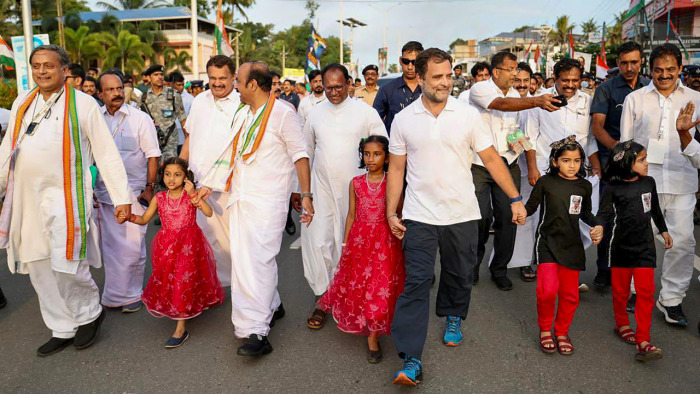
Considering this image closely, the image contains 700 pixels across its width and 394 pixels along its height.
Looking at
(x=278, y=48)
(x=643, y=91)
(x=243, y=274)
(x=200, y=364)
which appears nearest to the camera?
(x=200, y=364)

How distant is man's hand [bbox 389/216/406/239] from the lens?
395 cm

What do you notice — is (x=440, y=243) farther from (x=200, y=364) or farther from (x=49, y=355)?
(x=49, y=355)

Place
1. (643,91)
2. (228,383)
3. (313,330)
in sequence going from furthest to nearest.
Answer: (643,91), (313,330), (228,383)

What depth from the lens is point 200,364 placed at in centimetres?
395

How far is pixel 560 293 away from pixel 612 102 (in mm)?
2284

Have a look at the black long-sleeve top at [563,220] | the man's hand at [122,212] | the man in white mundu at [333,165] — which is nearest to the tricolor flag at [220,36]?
the man in white mundu at [333,165]

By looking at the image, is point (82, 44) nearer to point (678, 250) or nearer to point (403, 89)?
point (403, 89)

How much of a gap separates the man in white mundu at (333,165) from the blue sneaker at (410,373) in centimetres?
142

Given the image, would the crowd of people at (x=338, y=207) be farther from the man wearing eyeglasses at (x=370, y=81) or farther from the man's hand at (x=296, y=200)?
the man wearing eyeglasses at (x=370, y=81)

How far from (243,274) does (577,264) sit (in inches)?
89.2

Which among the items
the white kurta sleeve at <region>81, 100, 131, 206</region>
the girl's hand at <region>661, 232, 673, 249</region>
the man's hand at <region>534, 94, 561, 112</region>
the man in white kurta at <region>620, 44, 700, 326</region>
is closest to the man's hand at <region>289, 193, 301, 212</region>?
the white kurta sleeve at <region>81, 100, 131, 206</region>

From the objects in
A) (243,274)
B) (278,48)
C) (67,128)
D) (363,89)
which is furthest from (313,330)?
(278,48)

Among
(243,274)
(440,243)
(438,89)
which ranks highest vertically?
(438,89)

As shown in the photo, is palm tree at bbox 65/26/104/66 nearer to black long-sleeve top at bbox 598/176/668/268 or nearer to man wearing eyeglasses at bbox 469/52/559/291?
man wearing eyeglasses at bbox 469/52/559/291
